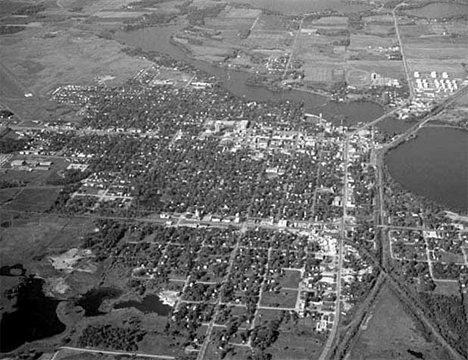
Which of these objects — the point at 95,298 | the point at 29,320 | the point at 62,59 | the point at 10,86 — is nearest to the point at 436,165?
the point at 95,298

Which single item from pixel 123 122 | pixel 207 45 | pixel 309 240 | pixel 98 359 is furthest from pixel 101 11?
pixel 98 359

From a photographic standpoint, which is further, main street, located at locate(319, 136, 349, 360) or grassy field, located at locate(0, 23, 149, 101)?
grassy field, located at locate(0, 23, 149, 101)

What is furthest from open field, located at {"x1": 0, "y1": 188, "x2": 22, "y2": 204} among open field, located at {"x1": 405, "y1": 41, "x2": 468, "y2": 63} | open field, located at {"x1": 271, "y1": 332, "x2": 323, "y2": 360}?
open field, located at {"x1": 405, "y1": 41, "x2": 468, "y2": 63}

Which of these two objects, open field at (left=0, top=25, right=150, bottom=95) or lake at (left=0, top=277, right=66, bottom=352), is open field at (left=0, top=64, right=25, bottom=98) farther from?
lake at (left=0, top=277, right=66, bottom=352)

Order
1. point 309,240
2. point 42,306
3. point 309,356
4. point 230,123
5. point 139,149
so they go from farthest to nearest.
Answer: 1. point 230,123
2. point 139,149
3. point 309,240
4. point 42,306
5. point 309,356

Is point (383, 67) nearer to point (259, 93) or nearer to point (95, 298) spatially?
point (259, 93)

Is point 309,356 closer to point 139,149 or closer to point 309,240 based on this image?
point 309,240
